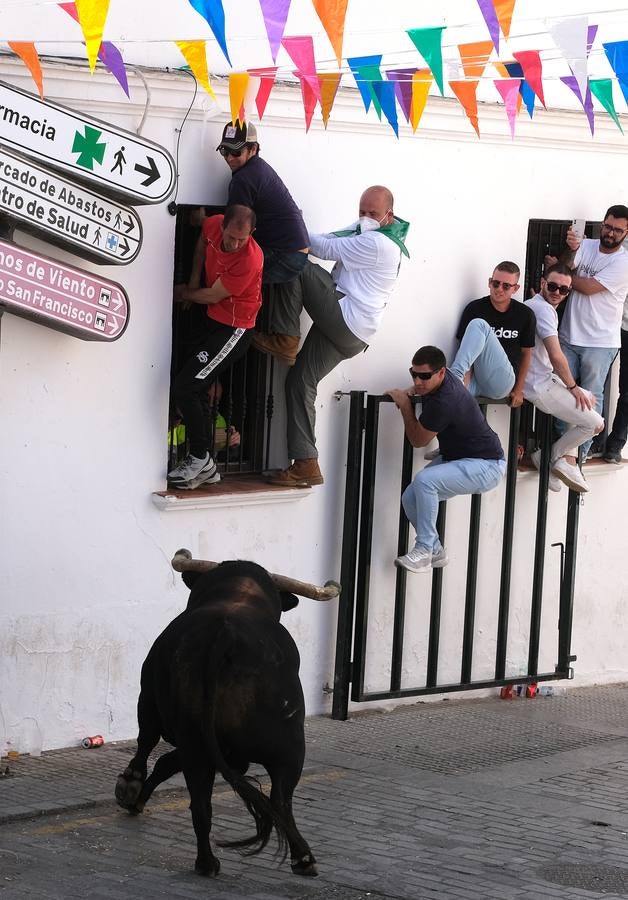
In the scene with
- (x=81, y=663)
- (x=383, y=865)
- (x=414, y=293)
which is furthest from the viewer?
(x=414, y=293)

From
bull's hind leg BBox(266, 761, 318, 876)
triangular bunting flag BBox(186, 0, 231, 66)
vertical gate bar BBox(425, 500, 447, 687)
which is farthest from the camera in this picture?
vertical gate bar BBox(425, 500, 447, 687)

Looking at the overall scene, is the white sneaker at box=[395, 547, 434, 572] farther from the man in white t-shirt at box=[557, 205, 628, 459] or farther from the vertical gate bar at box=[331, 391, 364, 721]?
the man in white t-shirt at box=[557, 205, 628, 459]

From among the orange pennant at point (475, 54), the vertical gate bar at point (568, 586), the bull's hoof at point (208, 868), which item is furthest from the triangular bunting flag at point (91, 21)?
the vertical gate bar at point (568, 586)

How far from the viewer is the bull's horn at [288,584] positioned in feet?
22.6

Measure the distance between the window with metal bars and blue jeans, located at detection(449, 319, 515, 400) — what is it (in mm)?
1304

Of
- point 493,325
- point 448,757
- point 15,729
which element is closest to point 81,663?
point 15,729

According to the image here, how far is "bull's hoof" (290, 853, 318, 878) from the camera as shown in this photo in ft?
20.7

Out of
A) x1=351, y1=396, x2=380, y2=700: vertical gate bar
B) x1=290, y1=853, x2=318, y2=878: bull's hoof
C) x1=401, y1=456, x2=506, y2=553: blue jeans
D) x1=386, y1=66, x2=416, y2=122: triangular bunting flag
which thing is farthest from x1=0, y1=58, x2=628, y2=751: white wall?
x1=290, y1=853, x2=318, y2=878: bull's hoof

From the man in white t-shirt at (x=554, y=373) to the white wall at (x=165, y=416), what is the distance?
32 centimetres

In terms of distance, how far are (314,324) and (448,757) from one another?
2.81m

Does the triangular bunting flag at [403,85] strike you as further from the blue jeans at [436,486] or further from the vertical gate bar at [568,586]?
the vertical gate bar at [568,586]

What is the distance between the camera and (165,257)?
8.28 metres

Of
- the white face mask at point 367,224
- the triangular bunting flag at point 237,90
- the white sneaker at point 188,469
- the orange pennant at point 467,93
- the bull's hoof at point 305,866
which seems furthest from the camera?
the white face mask at point 367,224

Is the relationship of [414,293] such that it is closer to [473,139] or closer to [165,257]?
[473,139]
